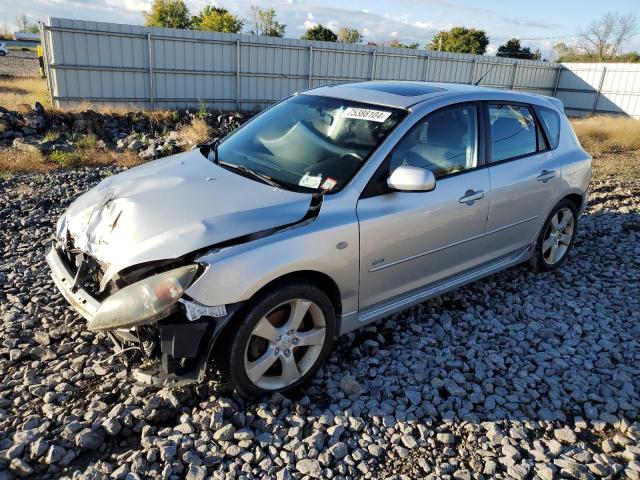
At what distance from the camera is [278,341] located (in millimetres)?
3059

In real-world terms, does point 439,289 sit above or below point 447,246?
below

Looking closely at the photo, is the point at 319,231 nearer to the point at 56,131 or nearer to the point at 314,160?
the point at 314,160

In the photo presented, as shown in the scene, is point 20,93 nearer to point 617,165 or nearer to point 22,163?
point 22,163

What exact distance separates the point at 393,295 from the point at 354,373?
615mm

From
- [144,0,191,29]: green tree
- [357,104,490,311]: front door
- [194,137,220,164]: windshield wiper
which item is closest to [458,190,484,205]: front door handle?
[357,104,490,311]: front door

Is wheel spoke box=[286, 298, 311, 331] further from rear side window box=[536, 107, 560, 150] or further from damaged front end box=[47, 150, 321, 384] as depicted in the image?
rear side window box=[536, 107, 560, 150]

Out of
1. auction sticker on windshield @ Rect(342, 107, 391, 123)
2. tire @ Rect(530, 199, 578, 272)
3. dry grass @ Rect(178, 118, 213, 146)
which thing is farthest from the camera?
dry grass @ Rect(178, 118, 213, 146)

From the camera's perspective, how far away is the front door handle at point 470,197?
151 inches

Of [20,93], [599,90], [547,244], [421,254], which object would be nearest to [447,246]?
[421,254]

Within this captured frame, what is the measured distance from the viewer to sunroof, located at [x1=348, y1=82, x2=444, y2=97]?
13.2ft

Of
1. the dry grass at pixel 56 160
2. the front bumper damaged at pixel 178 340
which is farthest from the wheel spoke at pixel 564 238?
the dry grass at pixel 56 160

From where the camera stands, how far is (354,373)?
3.47 metres

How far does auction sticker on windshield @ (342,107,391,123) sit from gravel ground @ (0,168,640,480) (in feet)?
5.28

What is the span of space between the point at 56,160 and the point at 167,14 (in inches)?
1208
